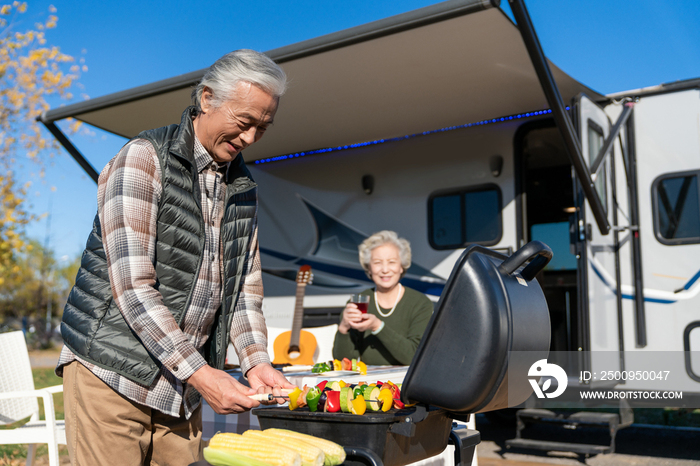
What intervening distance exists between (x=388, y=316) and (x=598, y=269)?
1.58 meters

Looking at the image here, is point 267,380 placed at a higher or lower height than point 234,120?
lower

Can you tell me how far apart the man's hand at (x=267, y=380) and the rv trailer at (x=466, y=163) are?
1.84 meters

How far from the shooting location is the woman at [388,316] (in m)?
3.03

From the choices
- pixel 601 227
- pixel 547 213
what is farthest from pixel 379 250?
pixel 547 213

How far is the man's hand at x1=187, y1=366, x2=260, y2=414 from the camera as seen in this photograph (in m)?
1.24

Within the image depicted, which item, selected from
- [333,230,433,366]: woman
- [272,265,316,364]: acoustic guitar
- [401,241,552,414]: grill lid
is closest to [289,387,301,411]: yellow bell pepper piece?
[401,241,552,414]: grill lid

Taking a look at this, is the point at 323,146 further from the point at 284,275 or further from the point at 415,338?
the point at 415,338

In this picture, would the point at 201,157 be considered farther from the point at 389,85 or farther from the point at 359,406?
the point at 389,85

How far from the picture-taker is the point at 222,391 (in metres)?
1.26

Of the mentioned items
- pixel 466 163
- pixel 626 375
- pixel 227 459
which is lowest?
pixel 626 375

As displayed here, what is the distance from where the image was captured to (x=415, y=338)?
10.3 feet

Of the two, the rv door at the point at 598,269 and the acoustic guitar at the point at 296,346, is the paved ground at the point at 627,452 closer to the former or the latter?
the rv door at the point at 598,269

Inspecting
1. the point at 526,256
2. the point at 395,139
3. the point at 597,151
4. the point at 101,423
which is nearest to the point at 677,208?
the point at 597,151

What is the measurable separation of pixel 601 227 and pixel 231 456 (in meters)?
3.29
